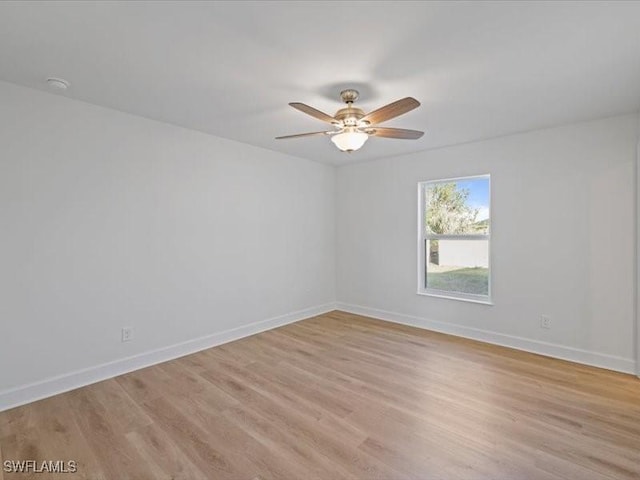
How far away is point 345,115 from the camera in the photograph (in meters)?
2.45

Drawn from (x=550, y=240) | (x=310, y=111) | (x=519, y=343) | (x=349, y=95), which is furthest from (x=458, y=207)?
(x=310, y=111)

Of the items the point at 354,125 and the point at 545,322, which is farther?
the point at 545,322

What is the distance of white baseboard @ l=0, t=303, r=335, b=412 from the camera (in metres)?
2.40

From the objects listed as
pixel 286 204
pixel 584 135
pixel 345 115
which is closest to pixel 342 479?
pixel 345 115

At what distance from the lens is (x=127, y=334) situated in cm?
299

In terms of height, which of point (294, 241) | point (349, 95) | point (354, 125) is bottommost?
point (294, 241)

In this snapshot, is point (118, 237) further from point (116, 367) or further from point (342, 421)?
point (342, 421)

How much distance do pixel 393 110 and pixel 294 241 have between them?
2783 mm

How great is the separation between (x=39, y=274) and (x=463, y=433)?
10.9ft

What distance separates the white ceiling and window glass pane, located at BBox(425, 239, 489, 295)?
1.61m

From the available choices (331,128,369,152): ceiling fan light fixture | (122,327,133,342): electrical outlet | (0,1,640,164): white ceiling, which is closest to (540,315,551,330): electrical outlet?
(0,1,640,164): white ceiling

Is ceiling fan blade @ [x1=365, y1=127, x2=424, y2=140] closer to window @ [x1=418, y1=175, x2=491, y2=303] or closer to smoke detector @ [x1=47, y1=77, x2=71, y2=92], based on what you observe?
window @ [x1=418, y1=175, x2=491, y2=303]

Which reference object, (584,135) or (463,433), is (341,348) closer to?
(463,433)

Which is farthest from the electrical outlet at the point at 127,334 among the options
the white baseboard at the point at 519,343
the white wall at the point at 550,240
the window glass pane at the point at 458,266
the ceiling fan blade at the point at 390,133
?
the window glass pane at the point at 458,266
